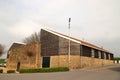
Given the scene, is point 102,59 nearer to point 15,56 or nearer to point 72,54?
point 72,54

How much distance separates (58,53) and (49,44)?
11.0 feet

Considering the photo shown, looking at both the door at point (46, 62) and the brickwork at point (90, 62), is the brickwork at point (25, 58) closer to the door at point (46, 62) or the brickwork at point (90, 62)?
the door at point (46, 62)

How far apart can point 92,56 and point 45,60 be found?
33.8 ft

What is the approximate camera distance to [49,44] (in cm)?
3844

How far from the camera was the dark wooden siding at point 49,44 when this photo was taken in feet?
122

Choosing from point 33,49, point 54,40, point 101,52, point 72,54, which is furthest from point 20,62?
point 101,52

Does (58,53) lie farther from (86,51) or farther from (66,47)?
(86,51)

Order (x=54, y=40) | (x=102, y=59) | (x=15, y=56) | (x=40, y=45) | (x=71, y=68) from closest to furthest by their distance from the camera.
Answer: (x=71, y=68) → (x=54, y=40) → (x=40, y=45) → (x=102, y=59) → (x=15, y=56)

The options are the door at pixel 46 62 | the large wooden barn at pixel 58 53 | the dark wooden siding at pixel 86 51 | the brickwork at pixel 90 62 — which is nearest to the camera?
the large wooden barn at pixel 58 53

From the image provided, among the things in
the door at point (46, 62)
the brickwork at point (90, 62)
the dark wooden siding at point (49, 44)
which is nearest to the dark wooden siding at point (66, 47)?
the dark wooden siding at point (49, 44)

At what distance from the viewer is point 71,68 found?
1356 inches

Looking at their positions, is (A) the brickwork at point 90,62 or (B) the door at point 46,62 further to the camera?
(B) the door at point 46,62

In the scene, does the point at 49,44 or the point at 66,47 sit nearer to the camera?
the point at 66,47

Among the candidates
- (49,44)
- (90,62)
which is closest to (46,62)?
(49,44)
